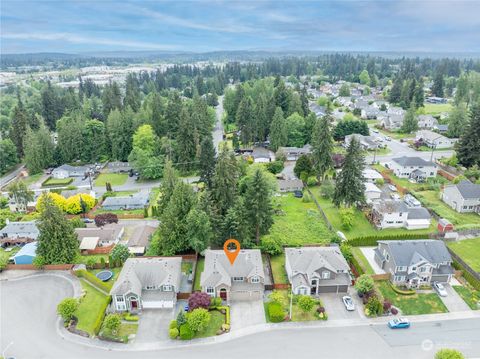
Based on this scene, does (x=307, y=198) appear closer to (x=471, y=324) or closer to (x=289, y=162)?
(x=289, y=162)

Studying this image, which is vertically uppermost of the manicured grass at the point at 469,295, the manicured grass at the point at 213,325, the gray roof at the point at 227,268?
the gray roof at the point at 227,268

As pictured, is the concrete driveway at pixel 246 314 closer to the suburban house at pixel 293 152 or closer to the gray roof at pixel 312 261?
the gray roof at pixel 312 261

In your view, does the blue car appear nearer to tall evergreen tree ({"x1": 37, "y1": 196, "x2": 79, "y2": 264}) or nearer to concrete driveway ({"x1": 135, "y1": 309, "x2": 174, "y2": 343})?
concrete driveway ({"x1": 135, "y1": 309, "x2": 174, "y2": 343})

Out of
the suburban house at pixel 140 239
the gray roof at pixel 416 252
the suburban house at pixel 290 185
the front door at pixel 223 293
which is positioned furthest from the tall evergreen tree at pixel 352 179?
the suburban house at pixel 140 239

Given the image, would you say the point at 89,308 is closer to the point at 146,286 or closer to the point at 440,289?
the point at 146,286

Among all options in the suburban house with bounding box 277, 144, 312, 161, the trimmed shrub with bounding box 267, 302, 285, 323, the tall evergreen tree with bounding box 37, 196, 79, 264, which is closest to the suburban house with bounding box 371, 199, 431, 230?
the trimmed shrub with bounding box 267, 302, 285, 323

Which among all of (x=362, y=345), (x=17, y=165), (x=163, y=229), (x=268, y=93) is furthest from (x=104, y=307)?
(x=268, y=93)
